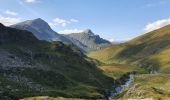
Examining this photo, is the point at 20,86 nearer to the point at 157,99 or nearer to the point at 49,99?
the point at 49,99

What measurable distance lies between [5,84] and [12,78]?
16.8m

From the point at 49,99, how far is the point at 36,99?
5474 millimetres

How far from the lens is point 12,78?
197 metres

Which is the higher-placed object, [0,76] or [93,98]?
[0,76]

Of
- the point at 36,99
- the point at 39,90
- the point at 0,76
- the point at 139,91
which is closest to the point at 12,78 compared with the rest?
the point at 0,76

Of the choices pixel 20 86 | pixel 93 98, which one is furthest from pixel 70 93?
pixel 20 86

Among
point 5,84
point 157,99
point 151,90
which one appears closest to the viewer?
point 157,99

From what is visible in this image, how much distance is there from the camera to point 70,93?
19775cm

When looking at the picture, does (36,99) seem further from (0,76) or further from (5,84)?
(0,76)

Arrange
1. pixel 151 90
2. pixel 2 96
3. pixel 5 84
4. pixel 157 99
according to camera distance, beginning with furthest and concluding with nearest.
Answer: pixel 151 90 → pixel 5 84 → pixel 157 99 → pixel 2 96

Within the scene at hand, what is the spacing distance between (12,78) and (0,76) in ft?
20.9

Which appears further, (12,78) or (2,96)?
(12,78)

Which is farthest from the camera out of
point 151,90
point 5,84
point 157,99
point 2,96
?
point 151,90

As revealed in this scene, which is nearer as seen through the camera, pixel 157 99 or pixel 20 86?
pixel 157 99
